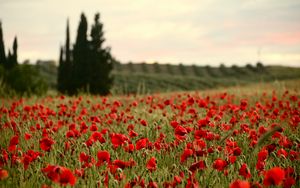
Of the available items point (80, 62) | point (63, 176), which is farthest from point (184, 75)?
point (63, 176)

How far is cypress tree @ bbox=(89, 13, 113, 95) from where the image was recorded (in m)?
26.0

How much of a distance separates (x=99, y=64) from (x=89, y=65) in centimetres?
72

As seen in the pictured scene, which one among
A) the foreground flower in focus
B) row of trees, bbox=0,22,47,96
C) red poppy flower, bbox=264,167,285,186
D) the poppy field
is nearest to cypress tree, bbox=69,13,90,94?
row of trees, bbox=0,22,47,96

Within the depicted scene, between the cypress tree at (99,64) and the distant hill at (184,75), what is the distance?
51.6 ft

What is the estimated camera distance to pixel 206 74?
68250mm

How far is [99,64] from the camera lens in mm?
26344

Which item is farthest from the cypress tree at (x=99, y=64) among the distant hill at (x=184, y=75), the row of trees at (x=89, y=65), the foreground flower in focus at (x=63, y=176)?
the foreground flower in focus at (x=63, y=176)

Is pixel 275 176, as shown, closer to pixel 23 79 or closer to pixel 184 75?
pixel 23 79

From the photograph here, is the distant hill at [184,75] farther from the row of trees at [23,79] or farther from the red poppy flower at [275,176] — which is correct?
the red poppy flower at [275,176]

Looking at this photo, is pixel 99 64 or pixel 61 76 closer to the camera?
pixel 99 64

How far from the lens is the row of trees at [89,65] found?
85.4 ft

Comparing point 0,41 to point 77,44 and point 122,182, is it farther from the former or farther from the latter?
point 122,182

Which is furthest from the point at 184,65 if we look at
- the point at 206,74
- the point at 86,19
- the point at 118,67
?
the point at 86,19

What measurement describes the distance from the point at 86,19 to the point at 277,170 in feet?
92.8
